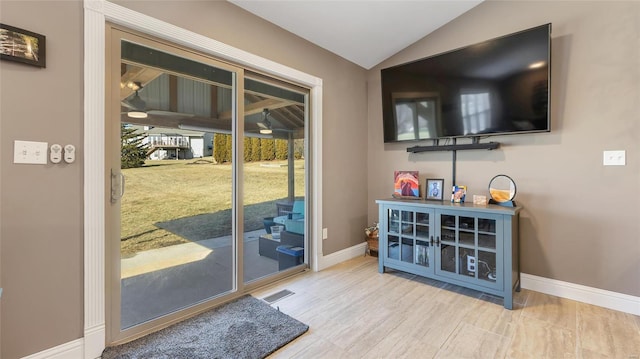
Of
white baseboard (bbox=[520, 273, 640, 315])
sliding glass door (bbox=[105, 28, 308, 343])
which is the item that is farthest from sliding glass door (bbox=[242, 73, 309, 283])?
white baseboard (bbox=[520, 273, 640, 315])

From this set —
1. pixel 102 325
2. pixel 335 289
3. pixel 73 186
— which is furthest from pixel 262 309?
pixel 73 186

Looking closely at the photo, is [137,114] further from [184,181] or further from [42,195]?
[42,195]

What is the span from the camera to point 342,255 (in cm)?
313

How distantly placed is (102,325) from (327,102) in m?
2.64

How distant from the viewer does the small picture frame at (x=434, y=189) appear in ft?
9.25

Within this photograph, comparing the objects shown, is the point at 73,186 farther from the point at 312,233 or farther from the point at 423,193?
→ the point at 423,193

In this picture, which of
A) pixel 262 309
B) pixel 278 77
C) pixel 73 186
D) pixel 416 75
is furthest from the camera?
pixel 416 75

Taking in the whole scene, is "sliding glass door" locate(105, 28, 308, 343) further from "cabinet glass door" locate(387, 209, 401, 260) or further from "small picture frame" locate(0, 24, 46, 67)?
"cabinet glass door" locate(387, 209, 401, 260)

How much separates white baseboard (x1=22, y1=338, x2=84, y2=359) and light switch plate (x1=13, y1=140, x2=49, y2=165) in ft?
3.32

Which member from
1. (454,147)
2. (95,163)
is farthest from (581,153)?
(95,163)

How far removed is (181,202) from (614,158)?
3.36 metres

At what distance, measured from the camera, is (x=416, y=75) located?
2.80 meters

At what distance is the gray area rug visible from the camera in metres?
1.54

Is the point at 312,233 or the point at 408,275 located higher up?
the point at 312,233
